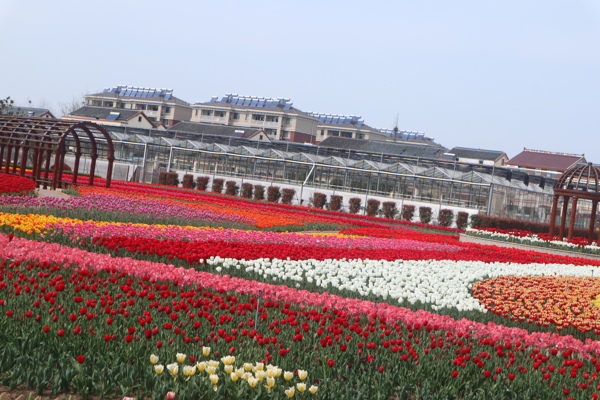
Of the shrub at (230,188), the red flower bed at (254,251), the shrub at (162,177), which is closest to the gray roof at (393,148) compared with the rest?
the shrub at (230,188)

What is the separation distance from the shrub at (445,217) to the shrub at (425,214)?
31.8 inches

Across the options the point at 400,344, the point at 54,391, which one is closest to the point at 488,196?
the point at 400,344

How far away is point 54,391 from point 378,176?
44065 millimetres

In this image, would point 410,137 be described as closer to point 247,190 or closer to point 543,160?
point 543,160

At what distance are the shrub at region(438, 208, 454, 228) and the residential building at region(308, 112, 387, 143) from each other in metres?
63.2

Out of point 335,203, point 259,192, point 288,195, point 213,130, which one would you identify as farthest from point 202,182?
point 213,130

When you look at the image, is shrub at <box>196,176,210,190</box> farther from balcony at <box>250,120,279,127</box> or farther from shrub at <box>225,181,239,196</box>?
balcony at <box>250,120,279,127</box>

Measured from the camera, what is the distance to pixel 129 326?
6656mm

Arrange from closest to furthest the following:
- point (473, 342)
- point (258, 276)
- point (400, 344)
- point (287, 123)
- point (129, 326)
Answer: point (129, 326), point (400, 344), point (473, 342), point (258, 276), point (287, 123)

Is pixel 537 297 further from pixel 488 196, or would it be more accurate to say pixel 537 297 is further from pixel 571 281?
pixel 488 196

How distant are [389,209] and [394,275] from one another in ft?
103

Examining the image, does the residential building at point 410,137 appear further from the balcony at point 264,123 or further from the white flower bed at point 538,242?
the white flower bed at point 538,242

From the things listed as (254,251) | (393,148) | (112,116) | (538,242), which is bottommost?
(254,251)

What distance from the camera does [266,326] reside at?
747 centimetres
